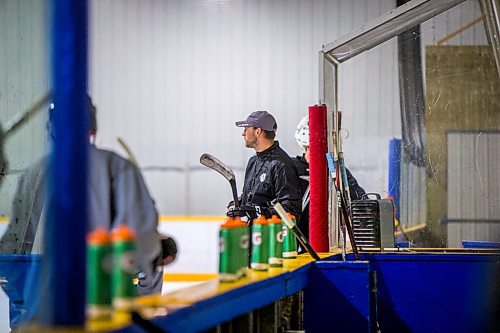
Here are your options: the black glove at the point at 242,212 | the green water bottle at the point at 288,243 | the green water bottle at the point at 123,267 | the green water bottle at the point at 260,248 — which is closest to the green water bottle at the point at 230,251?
the green water bottle at the point at 260,248

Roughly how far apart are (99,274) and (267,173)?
3.19 meters

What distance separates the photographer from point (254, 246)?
2.98m

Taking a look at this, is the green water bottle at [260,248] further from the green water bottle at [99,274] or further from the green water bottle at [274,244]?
the green water bottle at [99,274]

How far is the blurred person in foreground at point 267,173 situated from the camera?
4699 millimetres

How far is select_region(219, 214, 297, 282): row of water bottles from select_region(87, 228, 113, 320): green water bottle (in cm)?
84

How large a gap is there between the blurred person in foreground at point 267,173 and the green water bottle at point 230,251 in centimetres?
187

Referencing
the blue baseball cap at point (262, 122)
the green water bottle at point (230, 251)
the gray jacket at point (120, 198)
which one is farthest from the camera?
the blue baseball cap at point (262, 122)

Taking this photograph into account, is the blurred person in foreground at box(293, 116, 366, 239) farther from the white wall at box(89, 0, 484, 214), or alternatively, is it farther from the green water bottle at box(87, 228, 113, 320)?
the white wall at box(89, 0, 484, 214)

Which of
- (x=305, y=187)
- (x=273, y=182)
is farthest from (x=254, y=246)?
(x=305, y=187)

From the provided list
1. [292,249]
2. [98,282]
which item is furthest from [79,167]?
[292,249]

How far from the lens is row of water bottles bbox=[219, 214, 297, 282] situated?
249cm

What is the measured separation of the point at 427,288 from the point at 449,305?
0.43 ft

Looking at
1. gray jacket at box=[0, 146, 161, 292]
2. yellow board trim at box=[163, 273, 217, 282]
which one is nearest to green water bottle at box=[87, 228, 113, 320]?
gray jacket at box=[0, 146, 161, 292]

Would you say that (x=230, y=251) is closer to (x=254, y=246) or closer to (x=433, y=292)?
(x=254, y=246)
